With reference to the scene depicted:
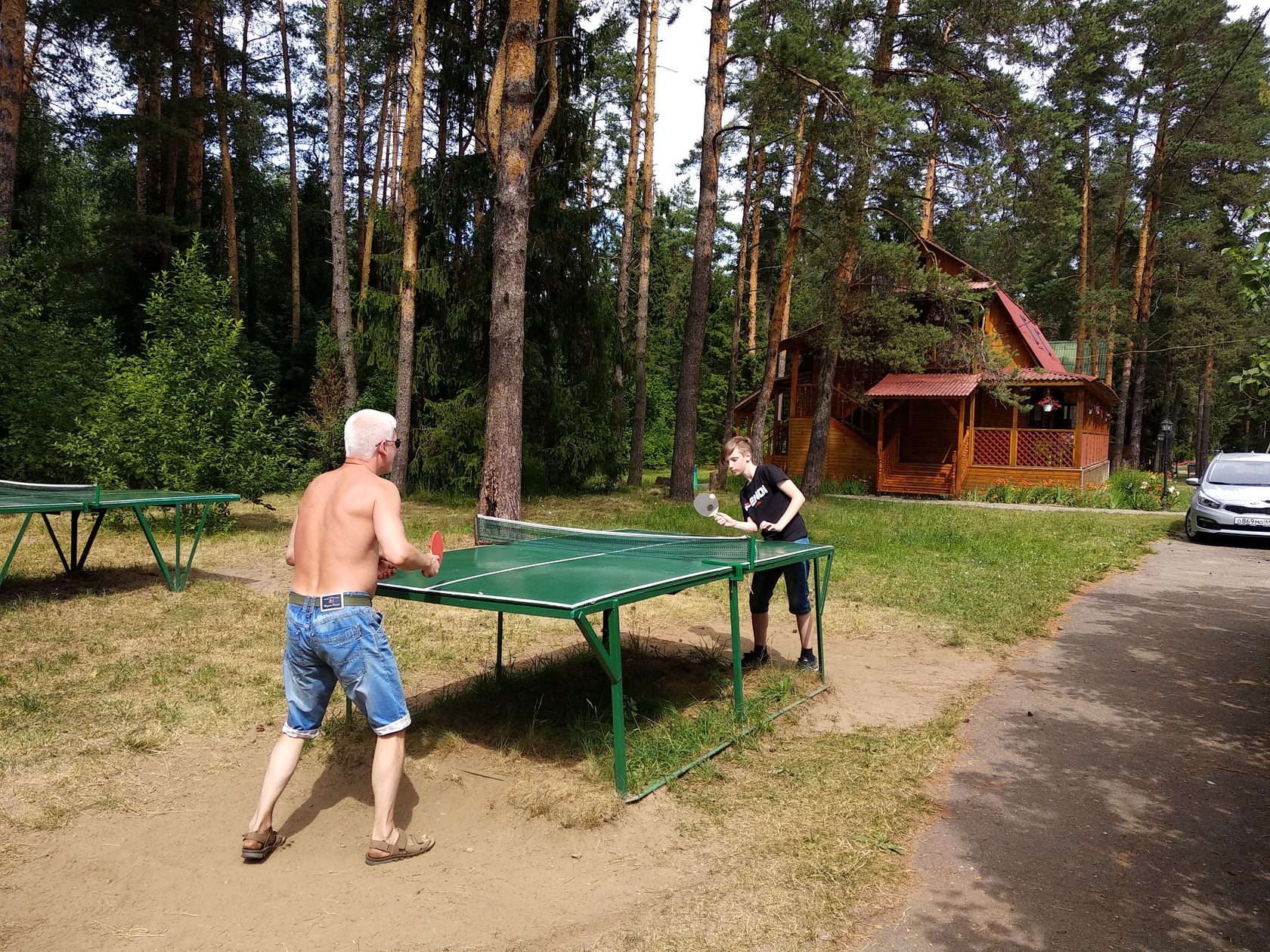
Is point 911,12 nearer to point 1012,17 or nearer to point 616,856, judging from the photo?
point 1012,17

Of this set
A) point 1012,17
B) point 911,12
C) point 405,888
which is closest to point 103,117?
point 911,12

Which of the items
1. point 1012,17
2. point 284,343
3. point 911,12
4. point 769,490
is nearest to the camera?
point 769,490

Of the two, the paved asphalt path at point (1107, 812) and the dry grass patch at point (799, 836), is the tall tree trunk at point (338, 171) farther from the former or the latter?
the dry grass patch at point (799, 836)

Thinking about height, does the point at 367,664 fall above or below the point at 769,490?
below

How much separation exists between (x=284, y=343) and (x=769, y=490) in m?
29.2

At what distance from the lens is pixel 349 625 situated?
3219 millimetres

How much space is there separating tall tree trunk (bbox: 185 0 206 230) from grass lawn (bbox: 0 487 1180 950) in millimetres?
17989

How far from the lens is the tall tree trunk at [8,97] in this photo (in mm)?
14156

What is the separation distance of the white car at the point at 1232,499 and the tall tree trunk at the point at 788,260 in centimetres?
763

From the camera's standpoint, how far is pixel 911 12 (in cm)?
1734

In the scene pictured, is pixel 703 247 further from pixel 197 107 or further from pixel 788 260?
pixel 197 107

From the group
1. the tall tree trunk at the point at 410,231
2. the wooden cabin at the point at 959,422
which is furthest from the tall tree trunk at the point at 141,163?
the wooden cabin at the point at 959,422

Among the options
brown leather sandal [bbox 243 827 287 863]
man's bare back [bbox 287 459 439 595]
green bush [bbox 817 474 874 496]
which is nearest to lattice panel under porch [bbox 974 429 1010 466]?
green bush [bbox 817 474 874 496]

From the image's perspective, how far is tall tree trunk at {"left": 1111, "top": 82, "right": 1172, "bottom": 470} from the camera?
101 feet
